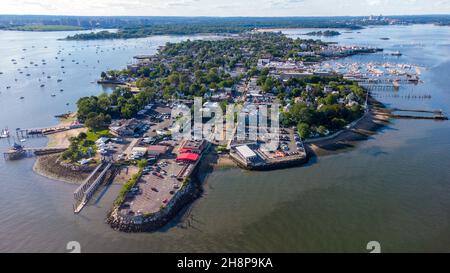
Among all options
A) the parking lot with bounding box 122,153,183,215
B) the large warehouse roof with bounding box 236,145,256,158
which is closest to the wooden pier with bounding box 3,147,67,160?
the parking lot with bounding box 122,153,183,215

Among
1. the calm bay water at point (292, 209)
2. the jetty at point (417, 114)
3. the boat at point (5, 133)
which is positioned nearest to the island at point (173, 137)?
the calm bay water at point (292, 209)

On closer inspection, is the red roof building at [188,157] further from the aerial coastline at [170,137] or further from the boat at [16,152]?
the boat at [16,152]

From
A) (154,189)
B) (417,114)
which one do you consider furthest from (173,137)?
(417,114)

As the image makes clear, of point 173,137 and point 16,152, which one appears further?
point 173,137

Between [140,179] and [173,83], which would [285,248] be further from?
[173,83]

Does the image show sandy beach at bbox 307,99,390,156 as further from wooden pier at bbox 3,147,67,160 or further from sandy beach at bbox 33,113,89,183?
wooden pier at bbox 3,147,67,160

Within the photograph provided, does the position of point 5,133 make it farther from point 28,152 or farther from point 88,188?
point 88,188
